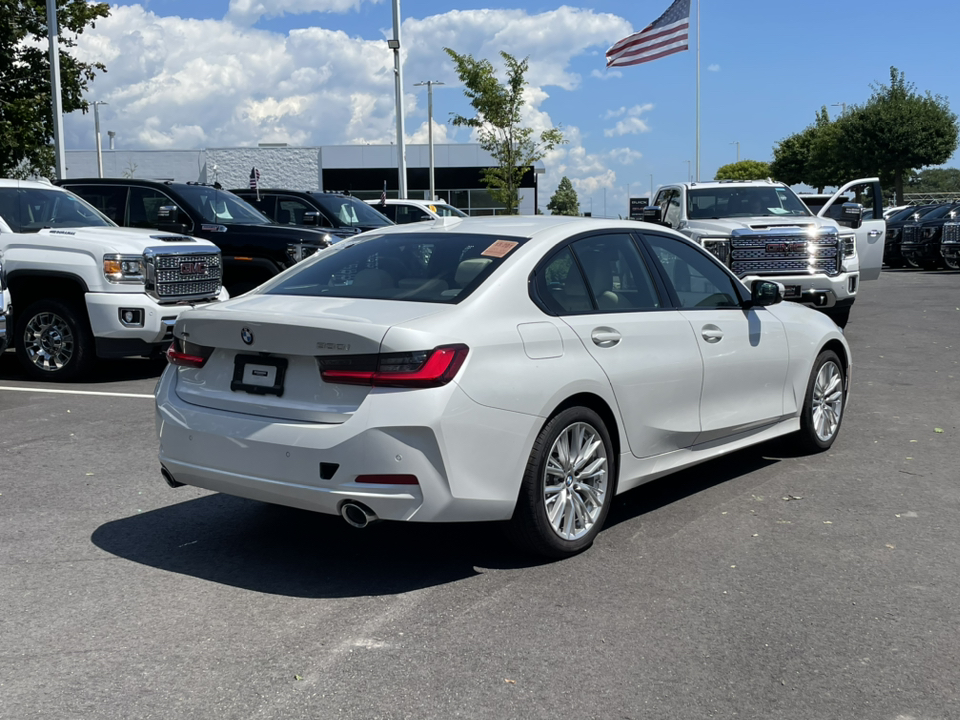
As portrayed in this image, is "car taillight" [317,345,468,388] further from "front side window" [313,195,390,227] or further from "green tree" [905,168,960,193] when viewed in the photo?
"green tree" [905,168,960,193]

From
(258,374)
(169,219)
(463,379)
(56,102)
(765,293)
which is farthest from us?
(56,102)

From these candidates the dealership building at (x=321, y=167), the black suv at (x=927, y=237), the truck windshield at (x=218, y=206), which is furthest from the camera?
the dealership building at (x=321, y=167)

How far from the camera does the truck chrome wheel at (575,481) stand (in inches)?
199

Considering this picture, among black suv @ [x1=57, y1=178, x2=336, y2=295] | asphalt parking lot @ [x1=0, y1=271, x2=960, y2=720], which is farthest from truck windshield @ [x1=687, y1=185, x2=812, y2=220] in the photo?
asphalt parking lot @ [x1=0, y1=271, x2=960, y2=720]

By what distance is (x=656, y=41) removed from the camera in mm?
29938

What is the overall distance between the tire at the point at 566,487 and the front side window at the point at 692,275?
4.32ft

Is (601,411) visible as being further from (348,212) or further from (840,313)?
(348,212)

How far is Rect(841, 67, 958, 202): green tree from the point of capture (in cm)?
5303

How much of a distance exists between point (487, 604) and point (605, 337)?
153 centimetres

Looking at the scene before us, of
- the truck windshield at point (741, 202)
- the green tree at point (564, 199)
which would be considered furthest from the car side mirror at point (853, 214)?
the green tree at point (564, 199)

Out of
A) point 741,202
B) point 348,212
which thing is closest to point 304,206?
point 348,212

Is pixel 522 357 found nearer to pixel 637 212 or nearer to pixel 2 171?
pixel 637 212

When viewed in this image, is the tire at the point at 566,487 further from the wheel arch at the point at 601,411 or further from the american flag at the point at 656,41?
the american flag at the point at 656,41

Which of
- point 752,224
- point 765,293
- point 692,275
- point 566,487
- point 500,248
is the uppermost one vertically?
point 752,224
